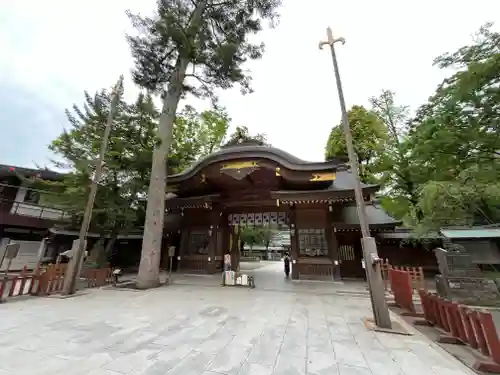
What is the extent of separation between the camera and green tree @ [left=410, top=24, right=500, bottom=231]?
6.19m

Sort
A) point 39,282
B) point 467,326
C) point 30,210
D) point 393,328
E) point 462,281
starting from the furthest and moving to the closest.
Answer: point 30,210 → point 39,282 → point 462,281 → point 393,328 → point 467,326

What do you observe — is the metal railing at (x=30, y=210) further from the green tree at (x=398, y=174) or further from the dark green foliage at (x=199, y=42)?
the green tree at (x=398, y=174)

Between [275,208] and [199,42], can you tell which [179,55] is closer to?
[199,42]

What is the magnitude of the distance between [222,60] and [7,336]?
10.8 m

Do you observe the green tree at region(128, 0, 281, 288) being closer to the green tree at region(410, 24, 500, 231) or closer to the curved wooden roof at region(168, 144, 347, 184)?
the curved wooden roof at region(168, 144, 347, 184)

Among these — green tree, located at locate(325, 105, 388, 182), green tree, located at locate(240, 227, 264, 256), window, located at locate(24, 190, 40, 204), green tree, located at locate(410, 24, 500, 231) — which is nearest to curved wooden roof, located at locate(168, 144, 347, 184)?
green tree, located at locate(410, 24, 500, 231)

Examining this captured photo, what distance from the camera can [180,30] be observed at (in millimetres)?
8695

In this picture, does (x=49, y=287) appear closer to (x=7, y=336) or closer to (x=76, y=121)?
(x=7, y=336)

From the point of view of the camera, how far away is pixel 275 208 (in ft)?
41.0

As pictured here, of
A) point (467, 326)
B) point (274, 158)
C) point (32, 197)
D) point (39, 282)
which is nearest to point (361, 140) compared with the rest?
point (274, 158)

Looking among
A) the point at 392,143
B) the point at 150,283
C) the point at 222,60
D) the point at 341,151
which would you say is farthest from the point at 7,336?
the point at 341,151

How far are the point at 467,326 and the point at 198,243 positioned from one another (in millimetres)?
10958

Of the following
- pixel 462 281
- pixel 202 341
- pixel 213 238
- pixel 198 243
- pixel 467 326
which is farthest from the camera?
pixel 198 243

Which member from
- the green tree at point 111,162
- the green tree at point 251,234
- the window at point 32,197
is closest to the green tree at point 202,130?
the green tree at point 111,162
